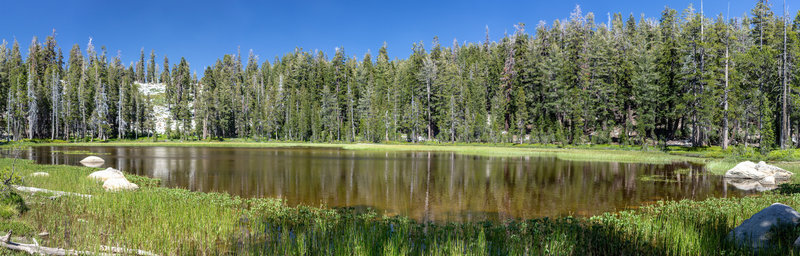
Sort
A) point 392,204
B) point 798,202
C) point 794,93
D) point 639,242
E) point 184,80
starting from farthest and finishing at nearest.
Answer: point 184,80
point 794,93
point 392,204
point 798,202
point 639,242

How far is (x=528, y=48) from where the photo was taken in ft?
326

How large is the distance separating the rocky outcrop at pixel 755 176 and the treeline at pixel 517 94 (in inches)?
694

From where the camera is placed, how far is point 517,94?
9088 centimetres

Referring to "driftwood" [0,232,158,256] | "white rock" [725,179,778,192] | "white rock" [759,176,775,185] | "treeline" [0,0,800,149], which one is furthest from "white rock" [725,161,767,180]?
"driftwood" [0,232,158,256]

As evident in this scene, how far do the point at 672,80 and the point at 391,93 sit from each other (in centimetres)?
6505

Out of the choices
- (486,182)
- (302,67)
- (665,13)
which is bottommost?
(486,182)

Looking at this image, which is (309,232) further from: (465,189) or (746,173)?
(746,173)

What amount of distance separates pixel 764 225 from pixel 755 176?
24.3 meters

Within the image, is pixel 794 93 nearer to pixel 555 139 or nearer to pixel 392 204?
pixel 555 139

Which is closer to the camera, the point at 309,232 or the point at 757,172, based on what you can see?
the point at 309,232

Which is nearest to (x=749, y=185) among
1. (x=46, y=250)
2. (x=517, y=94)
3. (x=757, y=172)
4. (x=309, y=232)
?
(x=757, y=172)

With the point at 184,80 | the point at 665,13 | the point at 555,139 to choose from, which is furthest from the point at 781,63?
the point at 184,80

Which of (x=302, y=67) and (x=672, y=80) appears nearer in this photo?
(x=672, y=80)

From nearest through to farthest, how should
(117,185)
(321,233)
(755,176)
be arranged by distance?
(321,233) → (117,185) → (755,176)
